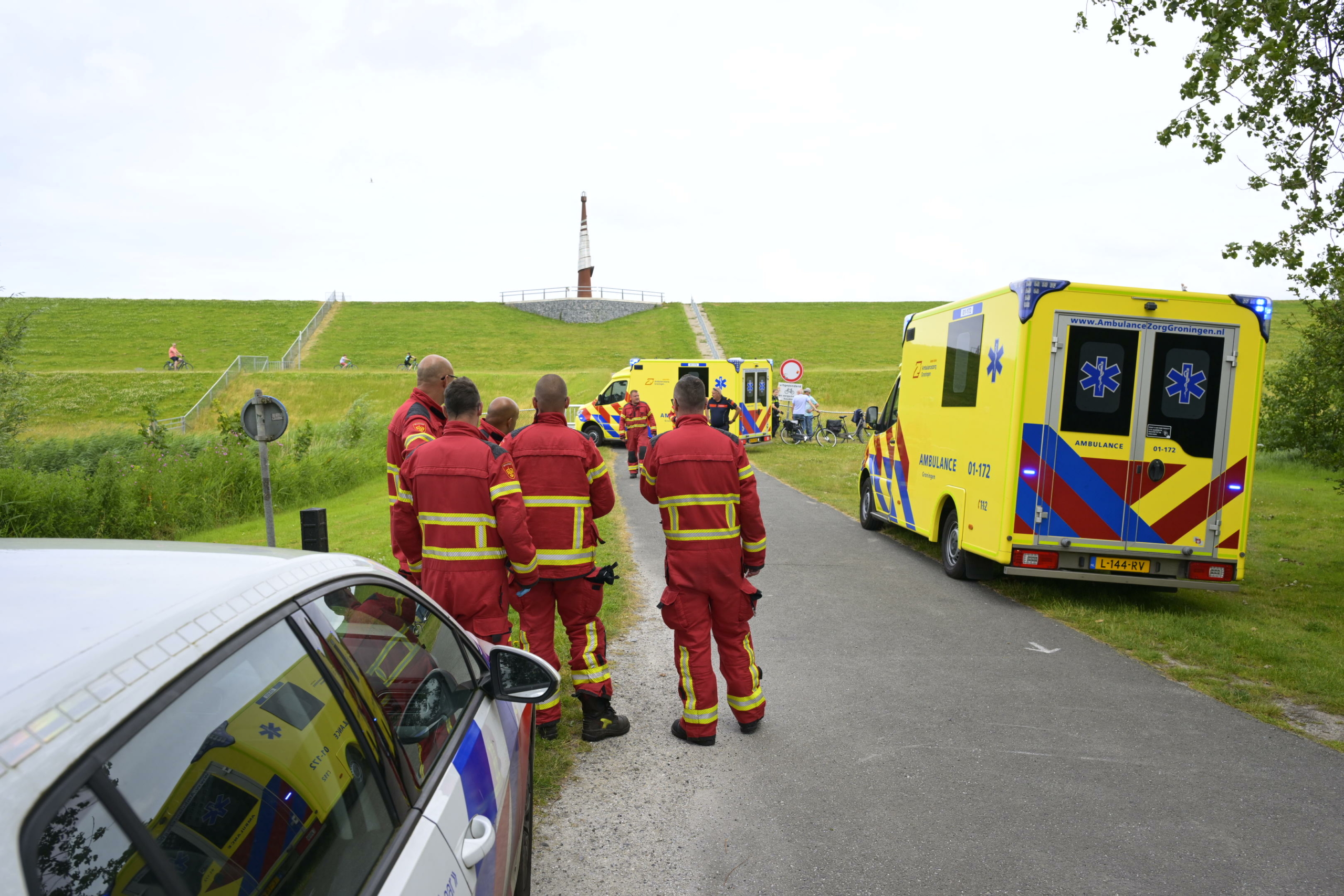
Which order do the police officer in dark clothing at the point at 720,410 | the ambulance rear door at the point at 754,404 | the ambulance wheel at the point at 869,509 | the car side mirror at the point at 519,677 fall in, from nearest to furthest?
the car side mirror at the point at 519,677, the ambulance wheel at the point at 869,509, the police officer in dark clothing at the point at 720,410, the ambulance rear door at the point at 754,404

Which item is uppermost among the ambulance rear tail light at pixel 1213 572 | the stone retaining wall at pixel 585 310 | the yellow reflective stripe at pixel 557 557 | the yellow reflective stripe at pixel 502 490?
the stone retaining wall at pixel 585 310

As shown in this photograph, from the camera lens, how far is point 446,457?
4.15 metres

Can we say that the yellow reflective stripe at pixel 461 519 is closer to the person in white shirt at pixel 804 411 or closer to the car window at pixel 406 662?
the car window at pixel 406 662

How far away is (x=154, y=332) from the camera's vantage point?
193 feet

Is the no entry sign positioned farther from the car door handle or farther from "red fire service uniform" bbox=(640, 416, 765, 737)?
the car door handle

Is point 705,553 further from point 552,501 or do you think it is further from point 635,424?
point 635,424

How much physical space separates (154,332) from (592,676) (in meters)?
65.0

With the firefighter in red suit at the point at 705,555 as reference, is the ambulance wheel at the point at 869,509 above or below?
below

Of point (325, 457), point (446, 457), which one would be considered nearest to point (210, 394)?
point (325, 457)

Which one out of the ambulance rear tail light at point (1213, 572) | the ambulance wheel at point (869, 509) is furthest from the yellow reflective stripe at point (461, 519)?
the ambulance wheel at point (869, 509)

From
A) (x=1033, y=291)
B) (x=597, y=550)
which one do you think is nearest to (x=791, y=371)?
(x=597, y=550)

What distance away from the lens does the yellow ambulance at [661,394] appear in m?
24.5

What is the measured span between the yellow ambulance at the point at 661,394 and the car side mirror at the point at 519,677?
69.1ft

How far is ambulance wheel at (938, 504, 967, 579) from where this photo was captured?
896 centimetres
